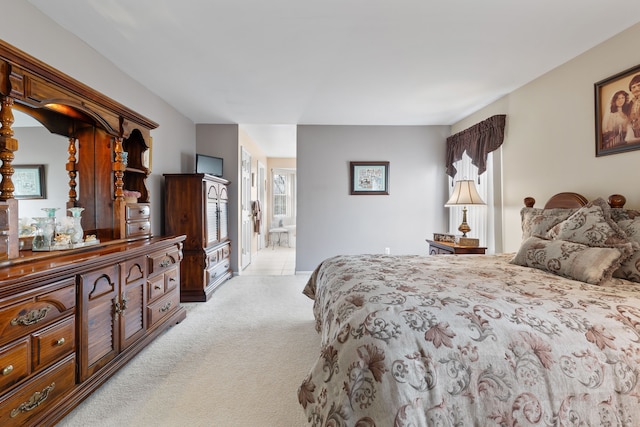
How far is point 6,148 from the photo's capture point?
1.48 meters

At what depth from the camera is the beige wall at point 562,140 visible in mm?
2176

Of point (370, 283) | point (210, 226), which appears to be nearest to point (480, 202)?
point (370, 283)

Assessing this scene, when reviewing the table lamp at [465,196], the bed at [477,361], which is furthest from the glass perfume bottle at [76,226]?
the table lamp at [465,196]

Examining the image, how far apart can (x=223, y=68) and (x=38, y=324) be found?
2410mm

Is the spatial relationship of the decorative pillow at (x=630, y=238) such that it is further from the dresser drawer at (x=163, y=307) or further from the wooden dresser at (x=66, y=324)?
the dresser drawer at (x=163, y=307)

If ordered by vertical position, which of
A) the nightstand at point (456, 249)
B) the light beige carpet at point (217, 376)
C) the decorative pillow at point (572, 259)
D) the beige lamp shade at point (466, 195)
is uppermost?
the beige lamp shade at point (466, 195)

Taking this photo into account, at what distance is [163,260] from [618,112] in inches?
153

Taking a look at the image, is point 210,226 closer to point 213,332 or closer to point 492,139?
point 213,332

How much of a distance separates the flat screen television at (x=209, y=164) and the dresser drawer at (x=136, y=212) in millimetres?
1458

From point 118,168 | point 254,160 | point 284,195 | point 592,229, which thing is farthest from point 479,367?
point 284,195

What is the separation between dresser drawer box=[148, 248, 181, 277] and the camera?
238cm

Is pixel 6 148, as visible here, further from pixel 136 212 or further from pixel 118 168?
pixel 136 212

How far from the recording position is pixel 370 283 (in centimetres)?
144

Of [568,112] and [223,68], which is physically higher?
[223,68]
